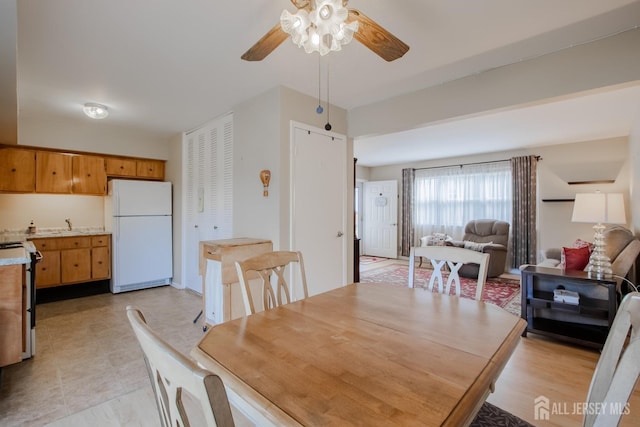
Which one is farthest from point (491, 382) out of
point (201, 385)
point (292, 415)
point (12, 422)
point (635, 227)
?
point (635, 227)

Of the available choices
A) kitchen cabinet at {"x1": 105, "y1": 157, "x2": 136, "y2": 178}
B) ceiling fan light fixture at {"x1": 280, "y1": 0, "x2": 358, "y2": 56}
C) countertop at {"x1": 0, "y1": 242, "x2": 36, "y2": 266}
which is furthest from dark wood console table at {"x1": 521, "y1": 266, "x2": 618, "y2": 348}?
kitchen cabinet at {"x1": 105, "y1": 157, "x2": 136, "y2": 178}

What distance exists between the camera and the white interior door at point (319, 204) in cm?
301

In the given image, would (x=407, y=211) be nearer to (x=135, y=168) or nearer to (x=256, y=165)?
(x=256, y=165)

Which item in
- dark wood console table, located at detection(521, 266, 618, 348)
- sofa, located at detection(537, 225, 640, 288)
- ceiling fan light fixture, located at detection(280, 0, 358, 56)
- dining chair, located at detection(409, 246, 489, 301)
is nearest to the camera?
ceiling fan light fixture, located at detection(280, 0, 358, 56)

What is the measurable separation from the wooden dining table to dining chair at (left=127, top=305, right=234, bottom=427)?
0.20 m

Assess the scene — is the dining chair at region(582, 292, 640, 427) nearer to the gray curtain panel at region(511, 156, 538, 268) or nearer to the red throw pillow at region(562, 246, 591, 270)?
the red throw pillow at region(562, 246, 591, 270)

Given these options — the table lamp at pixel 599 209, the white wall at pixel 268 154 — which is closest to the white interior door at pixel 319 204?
the white wall at pixel 268 154

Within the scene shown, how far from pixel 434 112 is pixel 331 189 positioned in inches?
52.0

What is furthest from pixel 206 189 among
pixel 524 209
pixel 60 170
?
pixel 524 209

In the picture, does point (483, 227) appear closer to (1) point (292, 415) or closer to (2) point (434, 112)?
(2) point (434, 112)

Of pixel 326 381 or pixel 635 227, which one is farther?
pixel 635 227

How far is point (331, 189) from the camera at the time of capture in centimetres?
337

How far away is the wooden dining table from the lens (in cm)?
66

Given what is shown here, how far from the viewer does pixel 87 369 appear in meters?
2.27
